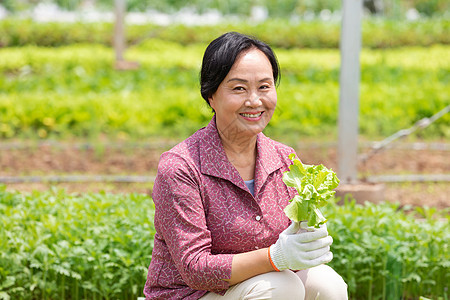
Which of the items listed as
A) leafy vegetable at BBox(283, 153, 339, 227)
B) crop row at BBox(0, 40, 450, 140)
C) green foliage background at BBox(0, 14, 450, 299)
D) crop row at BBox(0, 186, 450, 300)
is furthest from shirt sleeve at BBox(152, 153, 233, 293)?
crop row at BBox(0, 40, 450, 140)

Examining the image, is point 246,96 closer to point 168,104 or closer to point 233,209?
point 233,209

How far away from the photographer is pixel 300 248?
1.98m

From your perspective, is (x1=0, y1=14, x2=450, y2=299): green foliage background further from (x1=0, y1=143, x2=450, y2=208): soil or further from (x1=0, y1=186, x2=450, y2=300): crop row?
(x1=0, y1=143, x2=450, y2=208): soil

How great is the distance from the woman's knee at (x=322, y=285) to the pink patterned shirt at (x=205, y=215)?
0.57ft

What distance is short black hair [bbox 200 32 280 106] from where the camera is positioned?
216 centimetres

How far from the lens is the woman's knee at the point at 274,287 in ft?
6.79

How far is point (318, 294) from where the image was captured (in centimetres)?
223

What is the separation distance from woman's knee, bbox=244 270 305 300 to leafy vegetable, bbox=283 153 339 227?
21 cm

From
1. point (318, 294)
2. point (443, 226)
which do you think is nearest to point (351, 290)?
point (443, 226)

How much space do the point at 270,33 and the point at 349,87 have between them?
10606 mm

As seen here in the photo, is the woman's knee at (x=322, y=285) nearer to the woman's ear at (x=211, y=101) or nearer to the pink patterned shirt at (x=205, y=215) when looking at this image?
the pink patterned shirt at (x=205, y=215)

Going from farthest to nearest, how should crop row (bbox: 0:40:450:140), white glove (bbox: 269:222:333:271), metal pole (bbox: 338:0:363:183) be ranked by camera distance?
crop row (bbox: 0:40:450:140) < metal pole (bbox: 338:0:363:183) < white glove (bbox: 269:222:333:271)

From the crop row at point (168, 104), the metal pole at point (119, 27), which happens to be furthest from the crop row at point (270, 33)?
the crop row at point (168, 104)

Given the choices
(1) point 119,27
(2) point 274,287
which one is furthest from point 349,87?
(1) point 119,27
